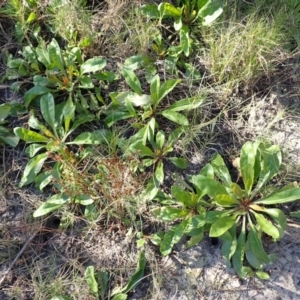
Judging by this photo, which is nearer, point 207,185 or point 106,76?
point 207,185

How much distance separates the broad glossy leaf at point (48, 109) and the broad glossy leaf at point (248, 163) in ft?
2.88

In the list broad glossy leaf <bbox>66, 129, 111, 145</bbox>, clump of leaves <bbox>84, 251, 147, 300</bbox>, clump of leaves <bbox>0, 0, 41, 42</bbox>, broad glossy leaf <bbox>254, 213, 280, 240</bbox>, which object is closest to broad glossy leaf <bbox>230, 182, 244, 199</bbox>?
broad glossy leaf <bbox>254, 213, 280, 240</bbox>

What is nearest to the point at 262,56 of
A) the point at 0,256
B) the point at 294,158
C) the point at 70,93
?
the point at 294,158

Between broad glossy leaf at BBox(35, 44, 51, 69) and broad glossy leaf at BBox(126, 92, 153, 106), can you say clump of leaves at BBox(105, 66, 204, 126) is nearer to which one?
broad glossy leaf at BBox(126, 92, 153, 106)

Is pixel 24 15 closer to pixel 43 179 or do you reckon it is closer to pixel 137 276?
pixel 43 179

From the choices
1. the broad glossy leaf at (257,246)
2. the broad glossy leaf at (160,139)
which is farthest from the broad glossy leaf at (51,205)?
the broad glossy leaf at (257,246)

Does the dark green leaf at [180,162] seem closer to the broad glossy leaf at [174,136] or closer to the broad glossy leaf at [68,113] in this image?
→ the broad glossy leaf at [174,136]

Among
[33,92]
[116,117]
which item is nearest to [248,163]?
[116,117]

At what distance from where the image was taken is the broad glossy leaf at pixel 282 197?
1.91 meters

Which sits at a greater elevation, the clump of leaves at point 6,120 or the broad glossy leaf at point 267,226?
the clump of leaves at point 6,120

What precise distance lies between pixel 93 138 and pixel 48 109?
26 centimetres

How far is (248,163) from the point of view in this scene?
6.58 feet

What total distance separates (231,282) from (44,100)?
3.87 ft

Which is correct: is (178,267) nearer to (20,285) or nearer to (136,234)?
(136,234)
